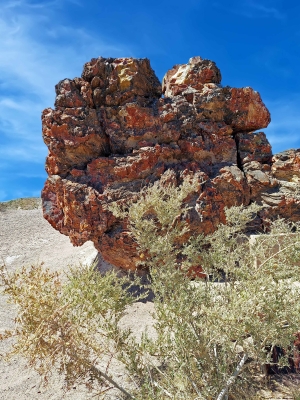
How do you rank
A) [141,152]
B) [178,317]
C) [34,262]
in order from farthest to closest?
1. [34,262]
2. [141,152]
3. [178,317]

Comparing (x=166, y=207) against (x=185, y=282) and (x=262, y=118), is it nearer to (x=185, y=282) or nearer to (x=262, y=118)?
(x=185, y=282)

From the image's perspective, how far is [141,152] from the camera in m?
9.27

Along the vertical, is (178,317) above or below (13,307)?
above

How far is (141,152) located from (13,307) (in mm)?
4888

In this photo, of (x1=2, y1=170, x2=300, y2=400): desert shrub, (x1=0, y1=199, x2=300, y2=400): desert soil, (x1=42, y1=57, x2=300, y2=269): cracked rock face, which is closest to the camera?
(x1=2, y1=170, x2=300, y2=400): desert shrub

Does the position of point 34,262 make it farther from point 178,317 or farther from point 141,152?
point 178,317

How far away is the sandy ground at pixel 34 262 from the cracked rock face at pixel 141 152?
2005mm

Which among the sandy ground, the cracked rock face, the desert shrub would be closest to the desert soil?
the sandy ground

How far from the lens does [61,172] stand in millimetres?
9547

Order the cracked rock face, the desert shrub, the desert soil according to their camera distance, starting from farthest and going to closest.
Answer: the cracked rock face
the desert soil
the desert shrub

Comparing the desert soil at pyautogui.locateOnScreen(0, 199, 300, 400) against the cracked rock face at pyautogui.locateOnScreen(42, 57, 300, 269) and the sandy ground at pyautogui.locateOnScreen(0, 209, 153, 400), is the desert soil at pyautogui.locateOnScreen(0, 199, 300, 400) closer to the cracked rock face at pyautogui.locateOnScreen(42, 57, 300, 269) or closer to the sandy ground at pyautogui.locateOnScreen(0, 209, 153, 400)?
the sandy ground at pyautogui.locateOnScreen(0, 209, 153, 400)

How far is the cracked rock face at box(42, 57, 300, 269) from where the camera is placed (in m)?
9.03

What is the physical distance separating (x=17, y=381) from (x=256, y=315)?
4628 millimetres

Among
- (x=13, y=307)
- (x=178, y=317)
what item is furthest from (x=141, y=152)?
(x=178, y=317)
